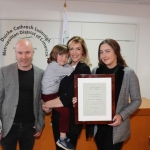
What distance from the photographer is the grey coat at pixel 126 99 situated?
60.6 inches

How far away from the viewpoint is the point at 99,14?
260 cm

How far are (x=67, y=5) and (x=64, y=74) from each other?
4.15 feet

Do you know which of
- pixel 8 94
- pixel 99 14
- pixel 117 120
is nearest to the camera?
pixel 117 120

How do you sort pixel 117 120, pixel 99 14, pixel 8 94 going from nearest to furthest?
pixel 117 120 < pixel 8 94 < pixel 99 14

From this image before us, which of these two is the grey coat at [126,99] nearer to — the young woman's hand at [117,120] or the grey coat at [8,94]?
the young woman's hand at [117,120]

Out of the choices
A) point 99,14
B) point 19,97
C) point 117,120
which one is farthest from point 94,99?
point 99,14

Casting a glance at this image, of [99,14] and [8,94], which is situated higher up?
[99,14]

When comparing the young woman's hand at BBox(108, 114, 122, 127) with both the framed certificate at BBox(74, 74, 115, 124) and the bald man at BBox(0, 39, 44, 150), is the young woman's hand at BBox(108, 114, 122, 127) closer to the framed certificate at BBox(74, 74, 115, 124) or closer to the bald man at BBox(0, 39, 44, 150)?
the framed certificate at BBox(74, 74, 115, 124)

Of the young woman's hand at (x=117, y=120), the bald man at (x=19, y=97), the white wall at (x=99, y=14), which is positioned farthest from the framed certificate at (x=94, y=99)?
the white wall at (x=99, y=14)

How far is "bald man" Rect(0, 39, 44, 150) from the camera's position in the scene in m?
1.65

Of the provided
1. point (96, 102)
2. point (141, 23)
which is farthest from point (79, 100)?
point (141, 23)

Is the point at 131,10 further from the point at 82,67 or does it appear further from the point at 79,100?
the point at 79,100

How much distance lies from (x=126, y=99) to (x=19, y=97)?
0.95 meters

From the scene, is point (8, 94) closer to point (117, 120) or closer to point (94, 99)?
point (94, 99)
